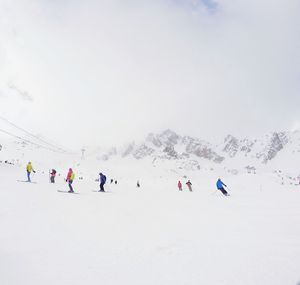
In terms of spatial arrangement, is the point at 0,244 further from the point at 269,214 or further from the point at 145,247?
the point at 269,214

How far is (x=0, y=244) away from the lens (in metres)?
8.29

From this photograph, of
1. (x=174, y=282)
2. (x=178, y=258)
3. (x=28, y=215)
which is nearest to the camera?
(x=174, y=282)

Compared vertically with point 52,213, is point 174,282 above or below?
→ below

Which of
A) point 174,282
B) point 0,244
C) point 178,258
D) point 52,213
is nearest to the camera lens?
point 174,282

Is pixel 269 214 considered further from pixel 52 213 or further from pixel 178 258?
pixel 52 213

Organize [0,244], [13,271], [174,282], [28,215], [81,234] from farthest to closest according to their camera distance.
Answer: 1. [28,215]
2. [81,234]
3. [0,244]
4. [13,271]
5. [174,282]

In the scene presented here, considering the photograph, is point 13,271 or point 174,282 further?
point 13,271

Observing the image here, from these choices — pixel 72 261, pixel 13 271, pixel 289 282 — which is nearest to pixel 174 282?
pixel 289 282

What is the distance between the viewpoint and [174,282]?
6.24m

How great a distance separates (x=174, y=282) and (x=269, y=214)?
818cm

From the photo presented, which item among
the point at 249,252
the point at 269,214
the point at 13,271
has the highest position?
the point at 269,214

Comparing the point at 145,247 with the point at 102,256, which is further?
the point at 145,247

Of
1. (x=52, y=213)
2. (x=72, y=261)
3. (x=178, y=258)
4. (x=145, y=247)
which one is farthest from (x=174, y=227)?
(x=52, y=213)

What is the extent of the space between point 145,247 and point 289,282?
12.8 feet
